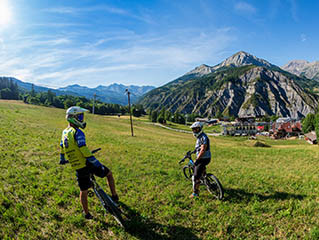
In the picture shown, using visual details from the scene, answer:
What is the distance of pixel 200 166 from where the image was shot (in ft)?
25.0

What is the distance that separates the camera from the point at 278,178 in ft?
34.8

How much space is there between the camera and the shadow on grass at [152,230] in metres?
5.68

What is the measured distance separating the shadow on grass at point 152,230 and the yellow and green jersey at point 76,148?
110 inches

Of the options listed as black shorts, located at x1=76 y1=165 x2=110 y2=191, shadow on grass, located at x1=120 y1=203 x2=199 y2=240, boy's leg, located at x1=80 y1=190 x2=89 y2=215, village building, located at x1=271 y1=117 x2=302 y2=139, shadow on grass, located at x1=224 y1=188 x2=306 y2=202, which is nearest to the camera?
shadow on grass, located at x1=120 y1=203 x2=199 y2=240

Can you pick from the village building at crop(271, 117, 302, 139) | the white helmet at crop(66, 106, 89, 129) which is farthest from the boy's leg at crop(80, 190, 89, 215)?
the village building at crop(271, 117, 302, 139)

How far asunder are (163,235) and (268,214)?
4.34 m

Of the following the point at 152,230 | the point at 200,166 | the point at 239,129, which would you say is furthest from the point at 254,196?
the point at 239,129

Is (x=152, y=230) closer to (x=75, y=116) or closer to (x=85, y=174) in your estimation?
(x=85, y=174)

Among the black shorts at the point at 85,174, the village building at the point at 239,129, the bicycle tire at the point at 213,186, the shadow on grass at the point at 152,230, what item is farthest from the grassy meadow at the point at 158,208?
the village building at the point at 239,129

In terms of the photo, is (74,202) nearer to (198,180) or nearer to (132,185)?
(132,185)

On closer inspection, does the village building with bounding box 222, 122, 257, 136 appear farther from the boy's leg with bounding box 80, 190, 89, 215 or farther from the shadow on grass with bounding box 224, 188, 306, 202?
the boy's leg with bounding box 80, 190, 89, 215

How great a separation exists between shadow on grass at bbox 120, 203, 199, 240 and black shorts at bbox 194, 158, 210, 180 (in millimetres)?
2328

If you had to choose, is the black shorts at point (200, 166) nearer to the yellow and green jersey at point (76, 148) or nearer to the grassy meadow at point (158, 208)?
the grassy meadow at point (158, 208)

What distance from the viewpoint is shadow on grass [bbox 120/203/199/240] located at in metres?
5.68
